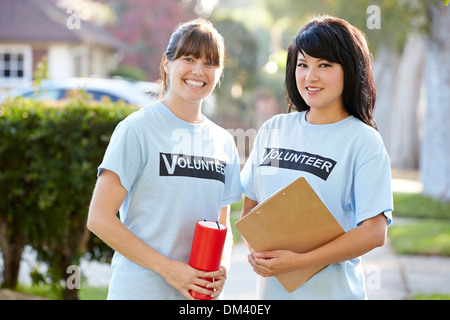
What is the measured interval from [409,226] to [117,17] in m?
24.0

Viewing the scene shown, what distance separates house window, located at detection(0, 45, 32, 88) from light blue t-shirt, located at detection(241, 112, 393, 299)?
20.5m

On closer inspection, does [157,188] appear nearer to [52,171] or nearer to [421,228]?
[52,171]

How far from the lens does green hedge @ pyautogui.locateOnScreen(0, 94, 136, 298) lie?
4551mm

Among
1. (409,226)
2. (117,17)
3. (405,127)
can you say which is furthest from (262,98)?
(409,226)

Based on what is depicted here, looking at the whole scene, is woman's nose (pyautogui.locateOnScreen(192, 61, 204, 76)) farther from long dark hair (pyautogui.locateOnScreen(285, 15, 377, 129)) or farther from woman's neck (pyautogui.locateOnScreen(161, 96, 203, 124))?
long dark hair (pyautogui.locateOnScreen(285, 15, 377, 129))

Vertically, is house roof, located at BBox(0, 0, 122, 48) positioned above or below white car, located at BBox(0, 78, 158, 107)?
A: above

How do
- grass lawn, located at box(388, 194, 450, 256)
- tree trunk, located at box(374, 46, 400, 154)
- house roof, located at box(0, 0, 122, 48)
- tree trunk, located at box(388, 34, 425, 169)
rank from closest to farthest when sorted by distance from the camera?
grass lawn, located at box(388, 194, 450, 256), tree trunk, located at box(388, 34, 425, 169), tree trunk, located at box(374, 46, 400, 154), house roof, located at box(0, 0, 122, 48)

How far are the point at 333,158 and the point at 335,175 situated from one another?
0.21 ft

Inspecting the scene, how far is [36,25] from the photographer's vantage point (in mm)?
21781

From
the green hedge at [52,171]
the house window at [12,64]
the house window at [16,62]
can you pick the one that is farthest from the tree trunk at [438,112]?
the house window at [12,64]

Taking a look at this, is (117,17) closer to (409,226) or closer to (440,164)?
(440,164)

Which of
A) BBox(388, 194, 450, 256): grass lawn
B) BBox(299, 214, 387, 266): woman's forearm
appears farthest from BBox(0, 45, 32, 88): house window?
BBox(299, 214, 387, 266): woman's forearm

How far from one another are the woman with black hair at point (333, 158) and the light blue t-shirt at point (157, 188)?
273mm

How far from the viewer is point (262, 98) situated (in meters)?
37.1
